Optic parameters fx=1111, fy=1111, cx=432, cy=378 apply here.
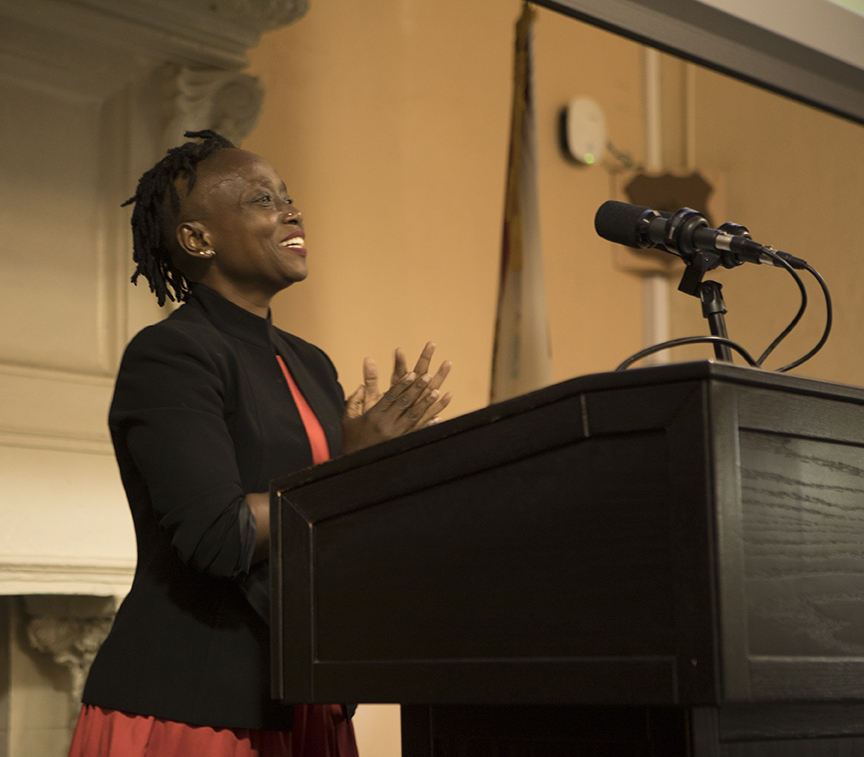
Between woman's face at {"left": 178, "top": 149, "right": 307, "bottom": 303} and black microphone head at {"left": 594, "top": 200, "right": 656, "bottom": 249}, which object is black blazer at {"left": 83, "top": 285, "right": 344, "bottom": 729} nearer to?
woman's face at {"left": 178, "top": 149, "right": 307, "bottom": 303}

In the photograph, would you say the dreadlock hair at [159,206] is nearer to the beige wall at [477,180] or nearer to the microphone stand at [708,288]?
the microphone stand at [708,288]

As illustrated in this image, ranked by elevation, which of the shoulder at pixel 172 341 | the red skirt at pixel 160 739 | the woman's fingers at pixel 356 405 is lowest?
the red skirt at pixel 160 739

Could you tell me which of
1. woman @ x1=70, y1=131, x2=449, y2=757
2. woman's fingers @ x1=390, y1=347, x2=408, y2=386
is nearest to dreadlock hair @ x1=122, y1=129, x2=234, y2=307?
woman @ x1=70, y1=131, x2=449, y2=757

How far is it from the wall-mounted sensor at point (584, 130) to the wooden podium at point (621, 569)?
10.6ft

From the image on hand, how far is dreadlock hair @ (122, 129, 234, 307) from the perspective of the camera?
1.63m

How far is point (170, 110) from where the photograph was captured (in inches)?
108

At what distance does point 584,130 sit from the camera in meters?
4.12

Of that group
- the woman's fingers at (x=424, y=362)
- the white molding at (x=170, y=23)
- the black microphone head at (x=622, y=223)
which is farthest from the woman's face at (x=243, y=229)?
the white molding at (x=170, y=23)

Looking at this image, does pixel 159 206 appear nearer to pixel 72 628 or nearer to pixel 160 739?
pixel 160 739

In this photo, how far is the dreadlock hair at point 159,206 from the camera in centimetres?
163

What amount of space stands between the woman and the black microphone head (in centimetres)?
27

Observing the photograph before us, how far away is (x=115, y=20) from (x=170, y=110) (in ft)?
0.80

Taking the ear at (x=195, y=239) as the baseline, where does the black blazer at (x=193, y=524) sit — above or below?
below

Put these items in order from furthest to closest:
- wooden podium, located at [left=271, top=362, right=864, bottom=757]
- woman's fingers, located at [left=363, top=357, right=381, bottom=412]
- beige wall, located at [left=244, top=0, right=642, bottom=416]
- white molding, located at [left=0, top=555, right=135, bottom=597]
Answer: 1. beige wall, located at [left=244, top=0, right=642, bottom=416]
2. white molding, located at [left=0, top=555, right=135, bottom=597]
3. woman's fingers, located at [left=363, top=357, right=381, bottom=412]
4. wooden podium, located at [left=271, top=362, right=864, bottom=757]
